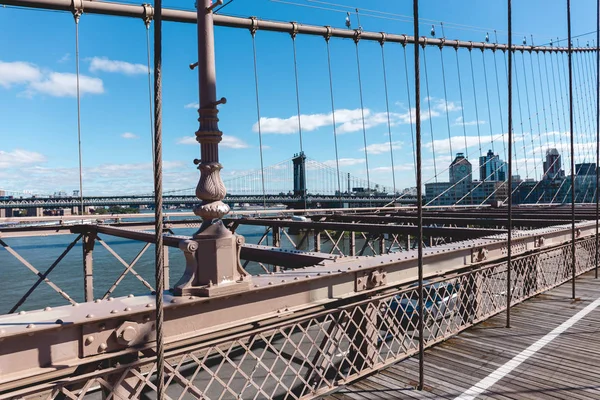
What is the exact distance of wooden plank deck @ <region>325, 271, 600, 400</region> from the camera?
392cm

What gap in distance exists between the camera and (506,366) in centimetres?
450

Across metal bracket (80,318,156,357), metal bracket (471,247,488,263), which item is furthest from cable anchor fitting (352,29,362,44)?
metal bracket (80,318,156,357)

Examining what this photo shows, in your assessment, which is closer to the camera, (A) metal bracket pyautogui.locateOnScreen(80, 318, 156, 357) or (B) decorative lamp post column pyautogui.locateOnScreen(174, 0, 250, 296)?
(A) metal bracket pyautogui.locateOnScreen(80, 318, 156, 357)

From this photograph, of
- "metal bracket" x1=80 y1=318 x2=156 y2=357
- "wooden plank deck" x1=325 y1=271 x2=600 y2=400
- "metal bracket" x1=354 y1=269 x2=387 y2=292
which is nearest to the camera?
→ "metal bracket" x1=80 y1=318 x2=156 y2=357

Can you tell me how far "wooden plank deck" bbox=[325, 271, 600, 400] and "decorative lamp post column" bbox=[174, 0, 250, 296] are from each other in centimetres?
172

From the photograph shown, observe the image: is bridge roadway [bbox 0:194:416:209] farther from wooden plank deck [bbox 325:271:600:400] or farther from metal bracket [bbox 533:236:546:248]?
wooden plank deck [bbox 325:271:600:400]

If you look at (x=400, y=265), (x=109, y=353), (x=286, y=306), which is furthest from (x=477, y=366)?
(x=109, y=353)

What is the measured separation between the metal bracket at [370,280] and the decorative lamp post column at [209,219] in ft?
4.57

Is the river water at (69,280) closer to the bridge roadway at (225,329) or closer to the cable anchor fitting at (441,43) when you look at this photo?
the cable anchor fitting at (441,43)

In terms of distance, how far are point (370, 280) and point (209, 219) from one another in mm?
1954

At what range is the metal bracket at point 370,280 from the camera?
426cm

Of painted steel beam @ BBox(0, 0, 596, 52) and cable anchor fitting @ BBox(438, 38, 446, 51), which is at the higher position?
cable anchor fitting @ BBox(438, 38, 446, 51)

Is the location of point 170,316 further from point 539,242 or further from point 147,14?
point 147,14

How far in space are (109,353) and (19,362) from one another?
1.60 ft
